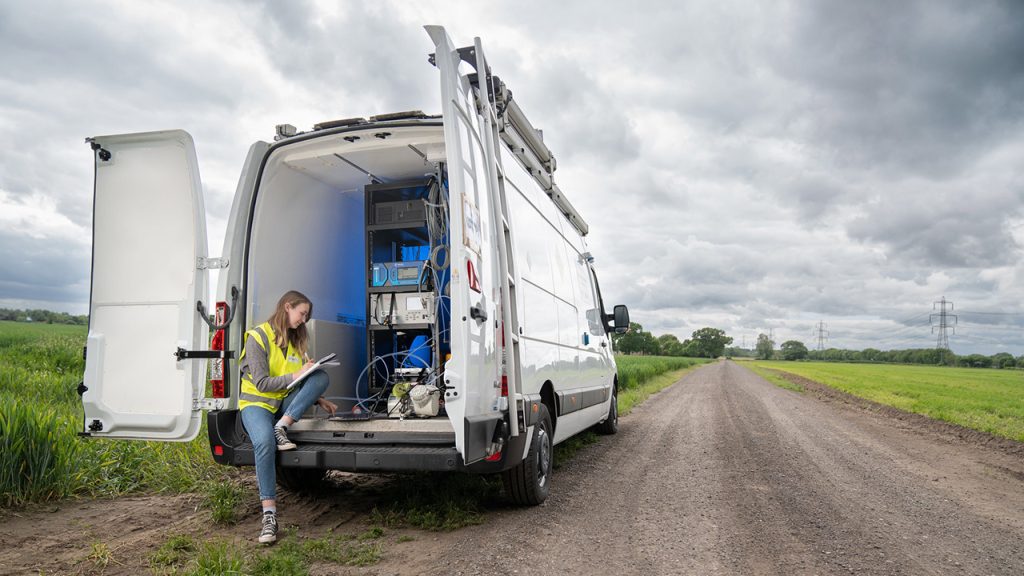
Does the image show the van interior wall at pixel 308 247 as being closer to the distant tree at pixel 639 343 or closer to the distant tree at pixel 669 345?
the distant tree at pixel 639 343

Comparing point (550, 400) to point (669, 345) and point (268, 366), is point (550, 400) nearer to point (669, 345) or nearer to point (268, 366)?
point (268, 366)

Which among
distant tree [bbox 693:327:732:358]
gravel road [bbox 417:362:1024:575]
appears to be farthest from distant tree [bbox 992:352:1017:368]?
gravel road [bbox 417:362:1024:575]

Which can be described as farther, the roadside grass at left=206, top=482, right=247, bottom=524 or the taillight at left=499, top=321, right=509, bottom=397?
the roadside grass at left=206, top=482, right=247, bottom=524

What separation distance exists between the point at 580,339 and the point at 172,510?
4.10 metres

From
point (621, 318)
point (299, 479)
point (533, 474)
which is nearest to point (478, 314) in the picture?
point (533, 474)

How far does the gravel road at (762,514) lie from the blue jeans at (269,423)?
4.06ft

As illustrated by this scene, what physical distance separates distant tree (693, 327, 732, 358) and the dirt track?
468 ft

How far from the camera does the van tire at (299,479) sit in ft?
17.8

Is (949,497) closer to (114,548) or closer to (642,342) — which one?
(114,548)

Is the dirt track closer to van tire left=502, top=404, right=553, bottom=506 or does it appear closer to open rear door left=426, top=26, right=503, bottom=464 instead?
van tire left=502, top=404, right=553, bottom=506

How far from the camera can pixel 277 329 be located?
4785 millimetres

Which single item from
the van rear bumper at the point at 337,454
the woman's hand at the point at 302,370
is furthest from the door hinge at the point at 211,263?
the van rear bumper at the point at 337,454

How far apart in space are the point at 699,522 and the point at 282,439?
299 cm

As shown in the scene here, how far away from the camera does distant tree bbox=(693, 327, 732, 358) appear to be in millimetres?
146500
